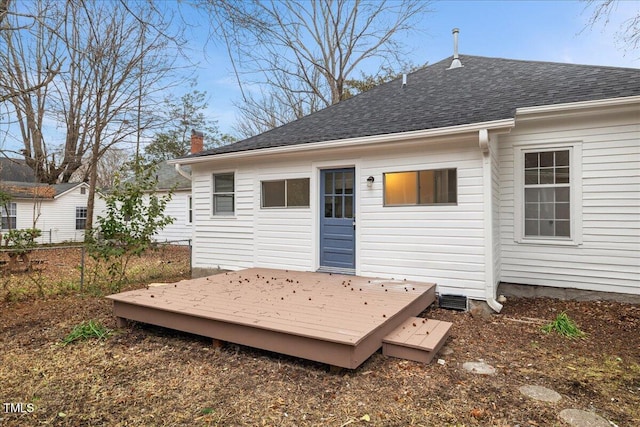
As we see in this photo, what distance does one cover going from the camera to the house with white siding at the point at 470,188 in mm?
5059

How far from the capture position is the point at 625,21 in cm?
469

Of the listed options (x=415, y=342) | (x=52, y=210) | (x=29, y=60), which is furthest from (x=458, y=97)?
(x=52, y=210)

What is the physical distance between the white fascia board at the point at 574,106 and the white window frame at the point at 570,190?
1.80 ft

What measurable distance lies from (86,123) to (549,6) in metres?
16.2

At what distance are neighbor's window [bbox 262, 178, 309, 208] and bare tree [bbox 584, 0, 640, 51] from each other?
15.9 feet

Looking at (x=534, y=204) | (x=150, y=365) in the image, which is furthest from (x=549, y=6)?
(x=150, y=365)

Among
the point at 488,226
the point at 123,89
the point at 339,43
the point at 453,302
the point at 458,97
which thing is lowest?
the point at 453,302

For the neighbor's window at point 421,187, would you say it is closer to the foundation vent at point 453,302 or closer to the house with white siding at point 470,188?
the house with white siding at point 470,188

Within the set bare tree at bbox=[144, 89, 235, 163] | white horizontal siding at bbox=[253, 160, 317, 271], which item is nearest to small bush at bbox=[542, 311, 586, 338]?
white horizontal siding at bbox=[253, 160, 317, 271]

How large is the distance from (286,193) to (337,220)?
1194 millimetres

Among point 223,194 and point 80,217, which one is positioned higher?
point 223,194

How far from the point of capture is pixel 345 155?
6.13m

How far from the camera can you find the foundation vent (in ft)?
16.5

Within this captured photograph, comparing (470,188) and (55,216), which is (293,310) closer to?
(470,188)
